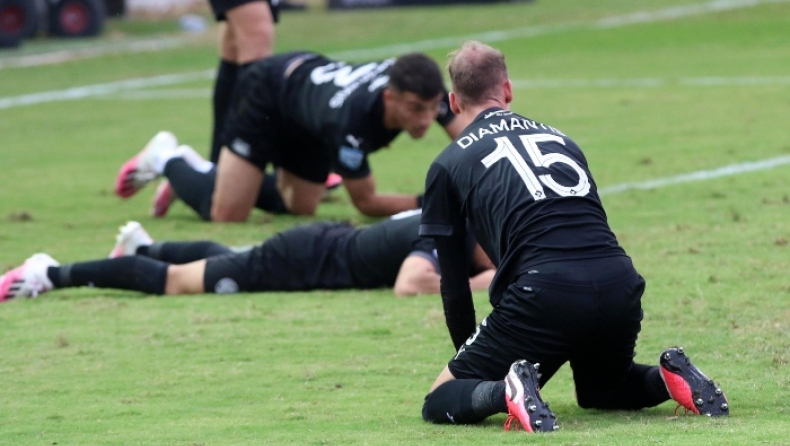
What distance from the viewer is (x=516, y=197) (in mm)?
4266

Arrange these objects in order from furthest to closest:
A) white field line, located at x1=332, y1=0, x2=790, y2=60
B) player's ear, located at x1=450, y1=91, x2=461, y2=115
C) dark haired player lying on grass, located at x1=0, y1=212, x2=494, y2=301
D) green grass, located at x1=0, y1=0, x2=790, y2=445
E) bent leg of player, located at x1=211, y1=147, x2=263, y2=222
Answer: white field line, located at x1=332, y1=0, x2=790, y2=60 → bent leg of player, located at x1=211, y1=147, x2=263, y2=222 → dark haired player lying on grass, located at x1=0, y1=212, x2=494, y2=301 → player's ear, located at x1=450, y1=91, x2=461, y2=115 → green grass, located at x1=0, y1=0, x2=790, y2=445

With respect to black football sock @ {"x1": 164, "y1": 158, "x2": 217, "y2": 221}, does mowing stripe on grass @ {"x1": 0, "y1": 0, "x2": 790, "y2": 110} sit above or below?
below

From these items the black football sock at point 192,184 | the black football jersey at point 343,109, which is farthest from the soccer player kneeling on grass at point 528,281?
the black football sock at point 192,184

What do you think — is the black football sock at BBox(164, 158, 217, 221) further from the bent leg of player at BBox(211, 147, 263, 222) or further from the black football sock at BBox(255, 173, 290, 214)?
the black football sock at BBox(255, 173, 290, 214)

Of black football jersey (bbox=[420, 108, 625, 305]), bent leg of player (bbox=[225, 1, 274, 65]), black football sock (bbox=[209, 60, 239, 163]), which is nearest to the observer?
black football jersey (bbox=[420, 108, 625, 305])

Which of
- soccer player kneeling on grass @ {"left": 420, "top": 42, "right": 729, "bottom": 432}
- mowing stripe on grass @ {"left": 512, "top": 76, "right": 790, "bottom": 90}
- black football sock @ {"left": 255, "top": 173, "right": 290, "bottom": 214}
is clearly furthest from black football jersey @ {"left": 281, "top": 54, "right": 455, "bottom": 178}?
mowing stripe on grass @ {"left": 512, "top": 76, "right": 790, "bottom": 90}

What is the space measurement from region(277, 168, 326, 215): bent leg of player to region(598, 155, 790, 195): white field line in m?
1.80

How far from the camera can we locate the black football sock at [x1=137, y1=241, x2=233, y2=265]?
277 inches

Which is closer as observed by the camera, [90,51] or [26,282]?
[26,282]

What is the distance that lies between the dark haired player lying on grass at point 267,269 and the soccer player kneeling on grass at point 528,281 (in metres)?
2.11

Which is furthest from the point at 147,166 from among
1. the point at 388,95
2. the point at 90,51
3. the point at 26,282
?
the point at 90,51

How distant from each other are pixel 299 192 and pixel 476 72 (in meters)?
4.53

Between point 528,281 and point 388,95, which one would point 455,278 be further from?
point 388,95

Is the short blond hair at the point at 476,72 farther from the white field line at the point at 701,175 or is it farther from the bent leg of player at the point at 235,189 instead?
the white field line at the point at 701,175
